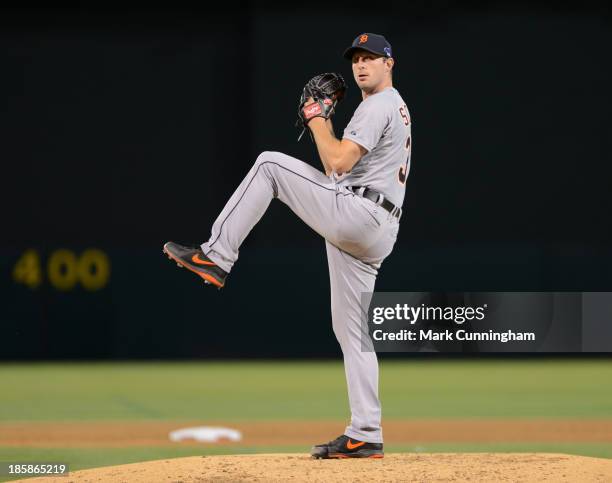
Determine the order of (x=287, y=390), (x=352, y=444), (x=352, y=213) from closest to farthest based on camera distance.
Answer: (x=352, y=213) → (x=352, y=444) → (x=287, y=390)

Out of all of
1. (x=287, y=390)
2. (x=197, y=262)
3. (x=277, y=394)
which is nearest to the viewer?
(x=197, y=262)

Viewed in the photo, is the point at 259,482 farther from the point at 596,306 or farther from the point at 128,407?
the point at 596,306

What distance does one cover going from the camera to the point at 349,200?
4555mm

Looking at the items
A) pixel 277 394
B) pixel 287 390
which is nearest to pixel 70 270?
pixel 287 390

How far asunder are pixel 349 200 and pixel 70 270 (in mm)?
7771

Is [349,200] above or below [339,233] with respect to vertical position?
above

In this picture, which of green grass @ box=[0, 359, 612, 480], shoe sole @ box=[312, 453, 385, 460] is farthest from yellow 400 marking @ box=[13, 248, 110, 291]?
shoe sole @ box=[312, 453, 385, 460]

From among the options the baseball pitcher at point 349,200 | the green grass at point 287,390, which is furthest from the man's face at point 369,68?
the green grass at point 287,390

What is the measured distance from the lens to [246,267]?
11.6m

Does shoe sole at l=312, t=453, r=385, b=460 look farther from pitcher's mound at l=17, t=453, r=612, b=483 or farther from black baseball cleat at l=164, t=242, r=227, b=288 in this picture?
black baseball cleat at l=164, t=242, r=227, b=288

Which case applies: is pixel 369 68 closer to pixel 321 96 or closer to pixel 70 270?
pixel 321 96

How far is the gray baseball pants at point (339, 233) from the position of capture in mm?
4469

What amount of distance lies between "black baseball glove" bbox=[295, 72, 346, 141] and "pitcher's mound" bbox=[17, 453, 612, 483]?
1.50m

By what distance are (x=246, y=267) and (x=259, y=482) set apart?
7209 mm
